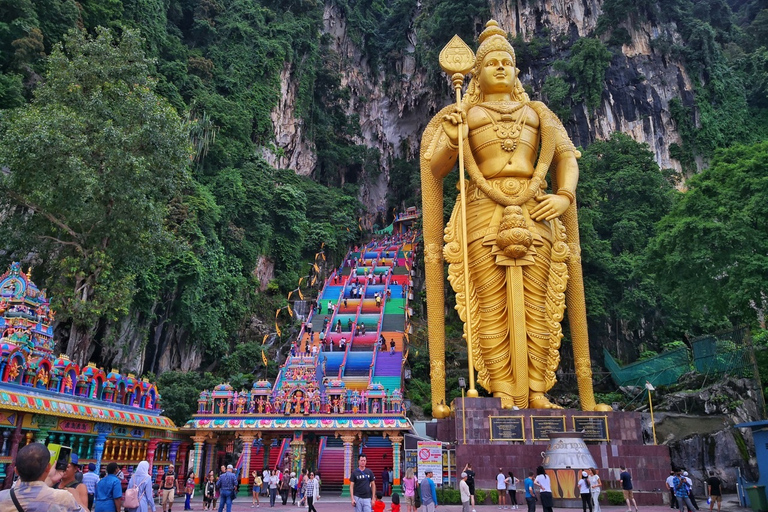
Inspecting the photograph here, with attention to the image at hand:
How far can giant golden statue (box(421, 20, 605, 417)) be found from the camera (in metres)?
9.21

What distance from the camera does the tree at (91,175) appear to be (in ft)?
35.3

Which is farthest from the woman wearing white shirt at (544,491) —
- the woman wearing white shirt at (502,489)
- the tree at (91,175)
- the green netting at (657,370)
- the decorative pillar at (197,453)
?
the green netting at (657,370)

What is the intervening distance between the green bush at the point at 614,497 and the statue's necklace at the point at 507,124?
17.6 ft

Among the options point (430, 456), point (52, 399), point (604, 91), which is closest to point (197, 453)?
point (52, 399)

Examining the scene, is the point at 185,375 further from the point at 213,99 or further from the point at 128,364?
the point at 213,99

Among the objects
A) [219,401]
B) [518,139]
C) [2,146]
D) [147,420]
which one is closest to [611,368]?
[518,139]

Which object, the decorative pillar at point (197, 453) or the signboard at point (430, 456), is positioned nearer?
the signboard at point (430, 456)

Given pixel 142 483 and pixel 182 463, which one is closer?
pixel 142 483

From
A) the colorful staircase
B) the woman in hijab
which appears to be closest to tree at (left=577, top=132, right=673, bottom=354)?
the colorful staircase

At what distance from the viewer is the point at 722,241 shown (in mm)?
10656

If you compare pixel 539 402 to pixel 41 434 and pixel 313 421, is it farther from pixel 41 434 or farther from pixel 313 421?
pixel 41 434

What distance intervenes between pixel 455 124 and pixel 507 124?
3.22 ft

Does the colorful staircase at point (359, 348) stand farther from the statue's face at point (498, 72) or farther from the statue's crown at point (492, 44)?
the statue's crown at point (492, 44)

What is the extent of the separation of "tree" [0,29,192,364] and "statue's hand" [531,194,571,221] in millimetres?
7283
